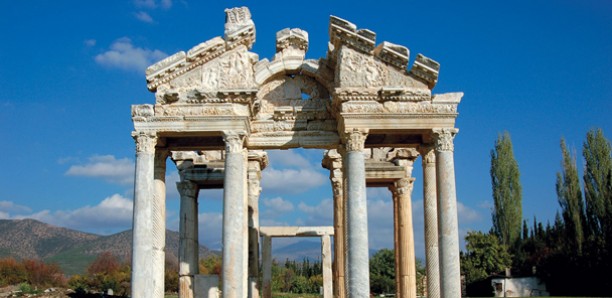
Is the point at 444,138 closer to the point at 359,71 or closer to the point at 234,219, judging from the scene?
the point at 359,71

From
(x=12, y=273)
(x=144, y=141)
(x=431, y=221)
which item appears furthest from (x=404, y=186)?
(x=12, y=273)

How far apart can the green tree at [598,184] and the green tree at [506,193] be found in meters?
10.5

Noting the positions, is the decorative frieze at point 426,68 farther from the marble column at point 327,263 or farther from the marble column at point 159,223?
the marble column at point 327,263

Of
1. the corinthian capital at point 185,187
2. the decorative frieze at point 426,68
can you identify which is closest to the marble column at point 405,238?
the decorative frieze at point 426,68

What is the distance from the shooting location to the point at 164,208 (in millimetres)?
23906

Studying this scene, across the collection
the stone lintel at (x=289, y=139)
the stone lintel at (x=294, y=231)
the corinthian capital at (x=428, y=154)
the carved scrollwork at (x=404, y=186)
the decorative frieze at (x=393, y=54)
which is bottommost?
the stone lintel at (x=294, y=231)

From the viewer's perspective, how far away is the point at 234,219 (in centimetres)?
2144

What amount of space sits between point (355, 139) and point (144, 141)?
22.6 ft

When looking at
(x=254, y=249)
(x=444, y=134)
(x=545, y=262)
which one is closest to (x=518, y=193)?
(x=545, y=262)

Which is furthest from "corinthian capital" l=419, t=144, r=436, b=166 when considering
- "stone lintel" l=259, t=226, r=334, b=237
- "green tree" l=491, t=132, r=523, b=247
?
"green tree" l=491, t=132, r=523, b=247

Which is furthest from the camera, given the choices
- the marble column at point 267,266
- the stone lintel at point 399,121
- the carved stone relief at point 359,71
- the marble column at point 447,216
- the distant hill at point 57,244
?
the distant hill at point 57,244

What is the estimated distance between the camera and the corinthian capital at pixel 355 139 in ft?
71.7

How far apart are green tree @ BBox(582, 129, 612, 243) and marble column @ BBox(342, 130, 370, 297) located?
32090 mm

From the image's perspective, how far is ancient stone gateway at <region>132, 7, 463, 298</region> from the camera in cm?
2138
